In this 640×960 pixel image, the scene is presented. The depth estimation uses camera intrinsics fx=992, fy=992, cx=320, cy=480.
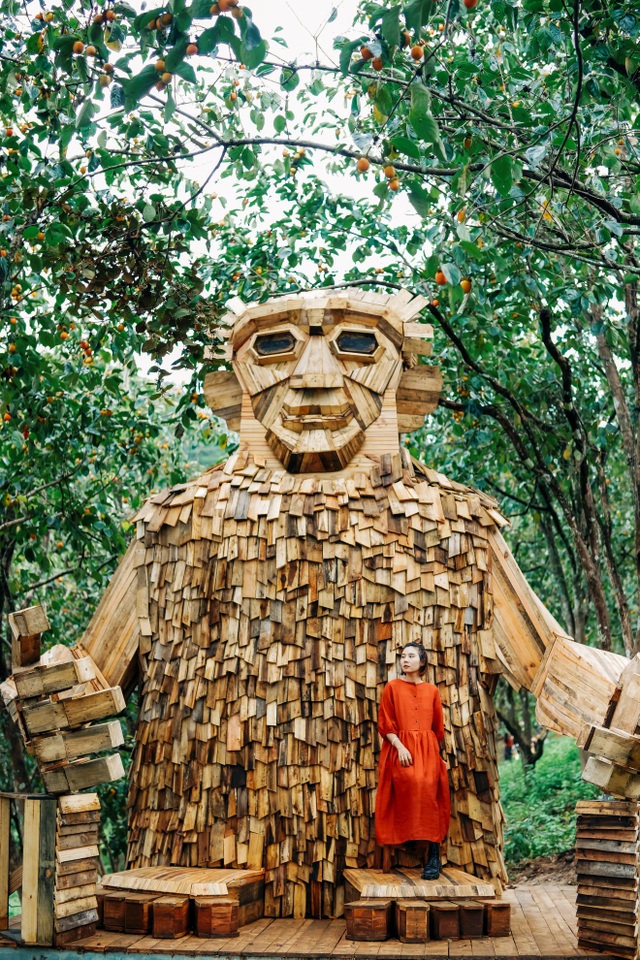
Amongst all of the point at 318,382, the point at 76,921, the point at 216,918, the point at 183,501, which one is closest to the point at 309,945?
the point at 216,918

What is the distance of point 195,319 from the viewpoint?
5480 millimetres

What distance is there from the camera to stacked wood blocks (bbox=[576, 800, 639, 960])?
12.3 ft

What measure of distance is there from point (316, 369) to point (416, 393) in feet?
1.91

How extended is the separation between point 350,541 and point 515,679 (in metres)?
1.00

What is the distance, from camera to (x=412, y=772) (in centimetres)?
419

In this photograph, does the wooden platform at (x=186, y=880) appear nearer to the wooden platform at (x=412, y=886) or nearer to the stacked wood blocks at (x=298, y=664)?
the stacked wood blocks at (x=298, y=664)

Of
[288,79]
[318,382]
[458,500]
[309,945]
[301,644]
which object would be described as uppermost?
[288,79]

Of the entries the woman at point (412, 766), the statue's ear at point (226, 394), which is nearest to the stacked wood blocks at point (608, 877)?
the woman at point (412, 766)

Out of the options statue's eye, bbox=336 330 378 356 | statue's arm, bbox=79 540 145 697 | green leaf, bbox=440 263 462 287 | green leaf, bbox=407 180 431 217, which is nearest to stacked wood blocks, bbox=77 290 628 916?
statue's arm, bbox=79 540 145 697

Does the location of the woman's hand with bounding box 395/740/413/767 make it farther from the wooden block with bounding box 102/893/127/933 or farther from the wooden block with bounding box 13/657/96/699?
the wooden block with bounding box 13/657/96/699

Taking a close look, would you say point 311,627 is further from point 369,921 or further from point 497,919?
point 497,919

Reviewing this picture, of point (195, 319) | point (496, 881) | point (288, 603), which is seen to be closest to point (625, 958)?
point (496, 881)

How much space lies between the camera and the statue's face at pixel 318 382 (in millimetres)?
4812

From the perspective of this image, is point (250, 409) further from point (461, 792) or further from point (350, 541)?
point (461, 792)
